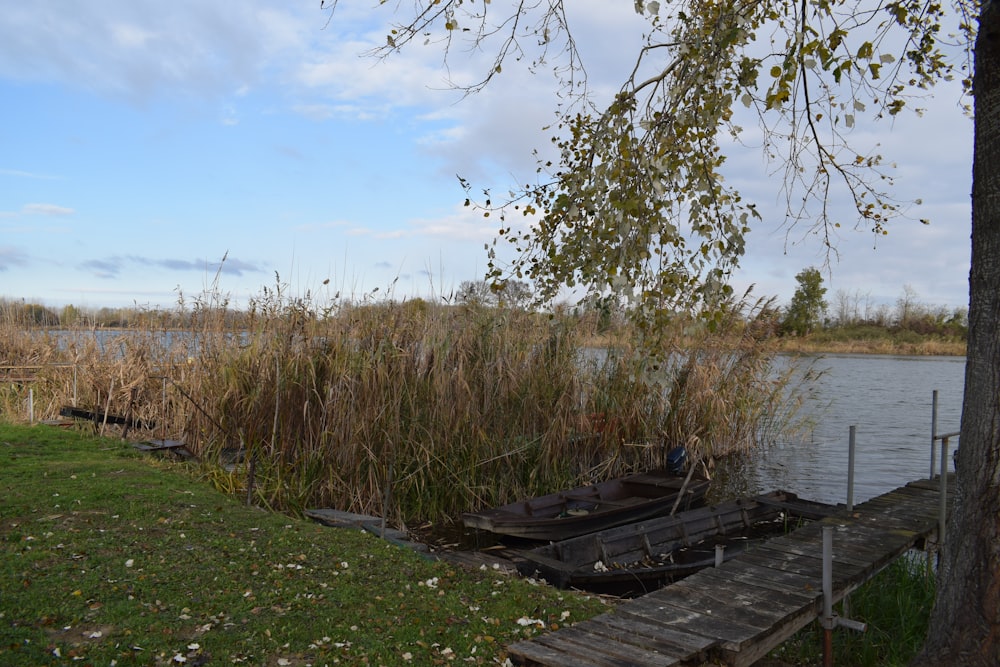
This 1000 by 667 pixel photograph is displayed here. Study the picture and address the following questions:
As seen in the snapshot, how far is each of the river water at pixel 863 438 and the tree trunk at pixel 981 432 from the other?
8.91 meters

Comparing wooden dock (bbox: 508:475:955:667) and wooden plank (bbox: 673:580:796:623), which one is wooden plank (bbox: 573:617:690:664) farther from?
wooden plank (bbox: 673:580:796:623)

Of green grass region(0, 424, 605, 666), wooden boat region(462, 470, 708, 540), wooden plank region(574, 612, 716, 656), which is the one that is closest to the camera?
wooden plank region(574, 612, 716, 656)

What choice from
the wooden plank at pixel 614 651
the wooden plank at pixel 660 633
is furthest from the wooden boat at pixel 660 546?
the wooden plank at pixel 614 651

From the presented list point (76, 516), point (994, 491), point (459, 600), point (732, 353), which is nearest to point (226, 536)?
point (76, 516)

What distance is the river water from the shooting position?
1470cm

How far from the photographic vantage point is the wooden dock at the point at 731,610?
4504 millimetres

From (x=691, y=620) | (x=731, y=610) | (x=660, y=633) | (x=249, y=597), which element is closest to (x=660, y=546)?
(x=731, y=610)

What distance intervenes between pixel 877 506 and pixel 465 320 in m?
5.79

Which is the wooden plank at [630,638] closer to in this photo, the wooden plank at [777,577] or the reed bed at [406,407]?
the wooden plank at [777,577]

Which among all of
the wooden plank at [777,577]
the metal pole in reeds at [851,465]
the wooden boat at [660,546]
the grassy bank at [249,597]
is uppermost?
the metal pole in reeds at [851,465]

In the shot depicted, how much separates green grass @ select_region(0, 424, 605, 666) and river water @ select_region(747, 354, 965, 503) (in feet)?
30.1

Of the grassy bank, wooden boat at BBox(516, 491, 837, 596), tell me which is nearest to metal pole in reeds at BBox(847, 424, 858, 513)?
the grassy bank

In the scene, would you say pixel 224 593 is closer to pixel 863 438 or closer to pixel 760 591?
pixel 760 591

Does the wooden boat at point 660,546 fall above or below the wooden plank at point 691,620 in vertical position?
below
